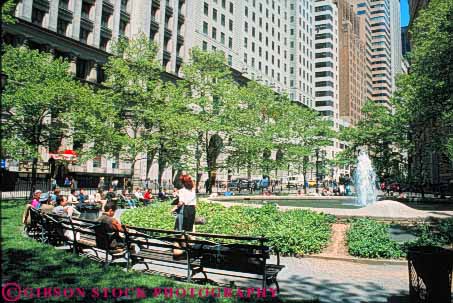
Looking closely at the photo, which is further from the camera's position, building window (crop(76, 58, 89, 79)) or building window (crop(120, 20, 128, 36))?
building window (crop(120, 20, 128, 36))

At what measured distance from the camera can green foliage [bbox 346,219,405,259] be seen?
964 centimetres

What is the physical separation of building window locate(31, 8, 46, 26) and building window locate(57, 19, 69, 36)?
1.86 meters

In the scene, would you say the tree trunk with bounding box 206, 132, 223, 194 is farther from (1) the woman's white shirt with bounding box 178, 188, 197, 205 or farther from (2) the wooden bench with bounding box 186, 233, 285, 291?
(2) the wooden bench with bounding box 186, 233, 285, 291

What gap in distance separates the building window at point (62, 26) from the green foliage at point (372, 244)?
37.3m

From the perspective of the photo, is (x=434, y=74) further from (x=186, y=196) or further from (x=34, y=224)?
(x=34, y=224)

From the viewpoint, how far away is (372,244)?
9867 mm

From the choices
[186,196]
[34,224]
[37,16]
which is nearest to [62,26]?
[37,16]

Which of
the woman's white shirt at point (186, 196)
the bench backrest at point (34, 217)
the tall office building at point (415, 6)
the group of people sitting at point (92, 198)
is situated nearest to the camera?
the woman's white shirt at point (186, 196)

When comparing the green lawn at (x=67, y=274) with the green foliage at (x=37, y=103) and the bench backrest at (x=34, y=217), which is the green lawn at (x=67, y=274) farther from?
the green foliage at (x=37, y=103)

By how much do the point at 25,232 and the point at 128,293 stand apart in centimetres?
815

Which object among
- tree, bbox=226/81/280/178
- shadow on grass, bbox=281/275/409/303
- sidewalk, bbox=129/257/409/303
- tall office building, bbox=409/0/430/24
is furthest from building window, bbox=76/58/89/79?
tall office building, bbox=409/0/430/24

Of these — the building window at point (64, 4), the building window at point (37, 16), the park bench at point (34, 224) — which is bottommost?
the park bench at point (34, 224)

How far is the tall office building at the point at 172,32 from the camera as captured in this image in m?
37.2

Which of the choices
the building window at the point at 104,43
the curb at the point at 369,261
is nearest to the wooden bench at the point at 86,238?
the curb at the point at 369,261
